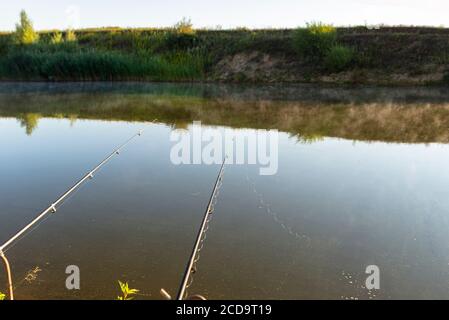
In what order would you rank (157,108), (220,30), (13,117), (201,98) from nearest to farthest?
(13,117) → (157,108) → (201,98) → (220,30)

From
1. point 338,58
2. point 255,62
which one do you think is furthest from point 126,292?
point 255,62

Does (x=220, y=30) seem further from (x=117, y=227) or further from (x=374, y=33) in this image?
(x=117, y=227)

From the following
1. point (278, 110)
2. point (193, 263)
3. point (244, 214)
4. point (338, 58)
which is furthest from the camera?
point (338, 58)

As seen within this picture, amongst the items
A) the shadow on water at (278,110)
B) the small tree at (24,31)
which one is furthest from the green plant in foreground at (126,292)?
the small tree at (24,31)

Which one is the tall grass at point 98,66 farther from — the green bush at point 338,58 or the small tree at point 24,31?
the green bush at point 338,58

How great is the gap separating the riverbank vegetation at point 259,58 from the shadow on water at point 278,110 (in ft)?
15.5

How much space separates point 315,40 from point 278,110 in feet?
48.8

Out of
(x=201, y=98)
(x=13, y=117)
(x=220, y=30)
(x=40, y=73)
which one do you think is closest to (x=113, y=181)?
(x=13, y=117)

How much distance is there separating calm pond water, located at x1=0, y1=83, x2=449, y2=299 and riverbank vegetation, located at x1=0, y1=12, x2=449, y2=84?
15367 millimetres

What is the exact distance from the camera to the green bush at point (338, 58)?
86.4ft

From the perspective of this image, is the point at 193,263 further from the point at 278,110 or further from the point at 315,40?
the point at 315,40

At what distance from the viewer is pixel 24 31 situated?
33594mm

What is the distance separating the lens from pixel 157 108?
1584 centimetres
